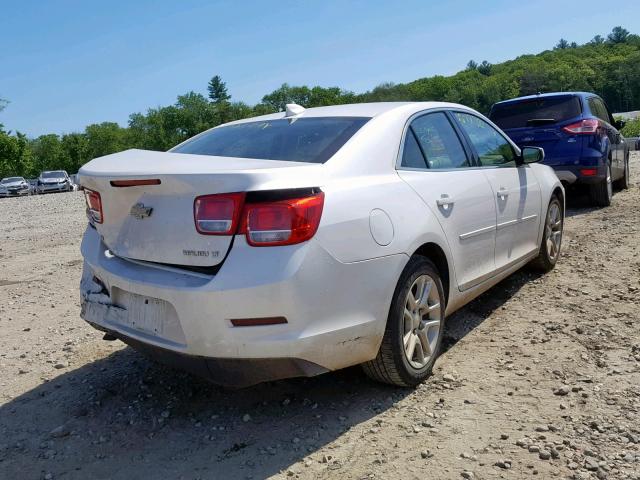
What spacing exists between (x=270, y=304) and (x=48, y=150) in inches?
3419

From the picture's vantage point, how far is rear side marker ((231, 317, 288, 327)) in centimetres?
268

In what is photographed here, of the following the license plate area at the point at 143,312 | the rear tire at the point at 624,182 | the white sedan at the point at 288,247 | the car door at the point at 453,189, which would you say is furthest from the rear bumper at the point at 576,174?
the license plate area at the point at 143,312

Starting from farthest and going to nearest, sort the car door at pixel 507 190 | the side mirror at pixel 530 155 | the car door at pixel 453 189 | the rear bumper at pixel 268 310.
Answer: the side mirror at pixel 530 155 → the car door at pixel 507 190 → the car door at pixel 453 189 → the rear bumper at pixel 268 310

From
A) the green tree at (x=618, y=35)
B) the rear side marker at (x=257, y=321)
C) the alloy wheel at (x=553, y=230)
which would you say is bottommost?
the alloy wheel at (x=553, y=230)

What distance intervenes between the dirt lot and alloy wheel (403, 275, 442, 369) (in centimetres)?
20

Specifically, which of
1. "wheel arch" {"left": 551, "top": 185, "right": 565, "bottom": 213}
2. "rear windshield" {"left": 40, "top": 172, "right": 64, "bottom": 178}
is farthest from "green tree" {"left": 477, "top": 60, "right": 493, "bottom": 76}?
"wheel arch" {"left": 551, "top": 185, "right": 565, "bottom": 213}

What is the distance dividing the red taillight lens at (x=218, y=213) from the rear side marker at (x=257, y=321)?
39 centimetres

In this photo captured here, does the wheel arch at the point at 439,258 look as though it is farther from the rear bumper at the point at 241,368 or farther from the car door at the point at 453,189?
the rear bumper at the point at 241,368

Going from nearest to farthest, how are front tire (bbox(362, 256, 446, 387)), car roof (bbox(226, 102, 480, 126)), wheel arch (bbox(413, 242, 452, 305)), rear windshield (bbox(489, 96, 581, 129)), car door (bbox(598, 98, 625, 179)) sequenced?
front tire (bbox(362, 256, 446, 387)) → wheel arch (bbox(413, 242, 452, 305)) → car roof (bbox(226, 102, 480, 126)) → rear windshield (bbox(489, 96, 581, 129)) → car door (bbox(598, 98, 625, 179))

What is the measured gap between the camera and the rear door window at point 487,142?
4.40 meters

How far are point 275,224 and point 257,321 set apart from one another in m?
0.43

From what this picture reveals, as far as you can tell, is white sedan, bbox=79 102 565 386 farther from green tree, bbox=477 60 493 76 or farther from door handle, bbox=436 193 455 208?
green tree, bbox=477 60 493 76

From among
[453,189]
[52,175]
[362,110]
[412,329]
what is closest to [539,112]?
[453,189]

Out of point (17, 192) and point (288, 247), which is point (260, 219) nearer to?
point (288, 247)
